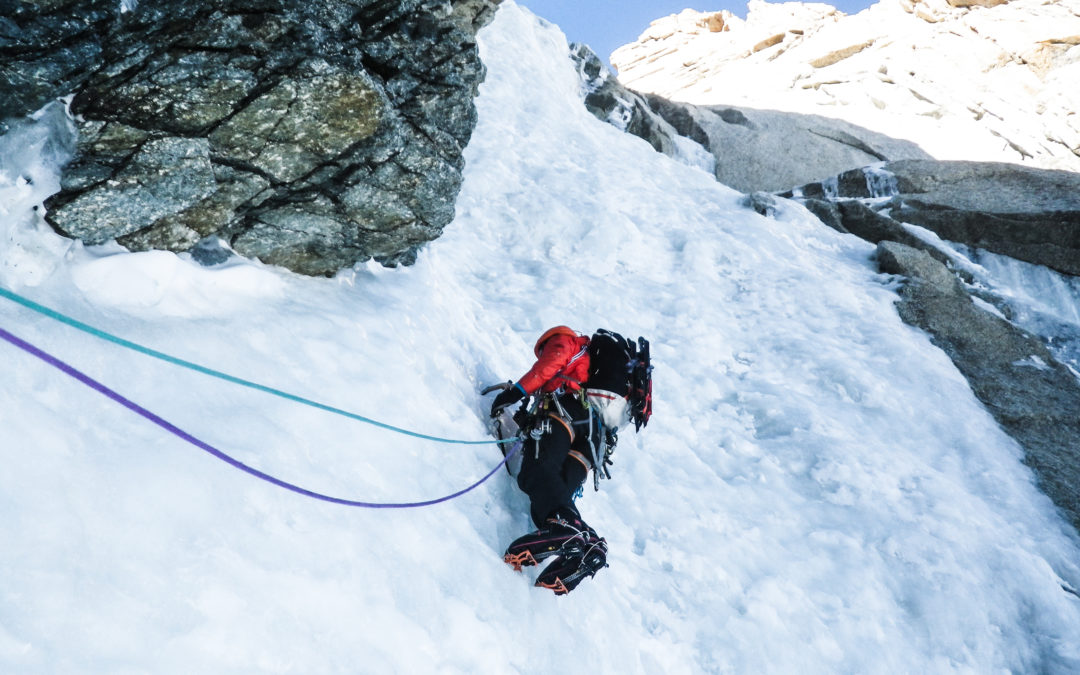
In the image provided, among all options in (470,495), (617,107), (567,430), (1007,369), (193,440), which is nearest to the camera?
(193,440)

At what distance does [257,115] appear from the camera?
4.18 metres

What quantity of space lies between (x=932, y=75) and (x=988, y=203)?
18.9m

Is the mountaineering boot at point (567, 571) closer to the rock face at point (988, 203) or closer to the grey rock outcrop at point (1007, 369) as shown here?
the grey rock outcrop at point (1007, 369)

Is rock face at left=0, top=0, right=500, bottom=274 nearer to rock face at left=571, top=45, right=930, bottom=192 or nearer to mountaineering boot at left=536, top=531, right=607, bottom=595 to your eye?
mountaineering boot at left=536, top=531, right=607, bottom=595

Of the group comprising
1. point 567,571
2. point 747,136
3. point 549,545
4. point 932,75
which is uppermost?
point 932,75

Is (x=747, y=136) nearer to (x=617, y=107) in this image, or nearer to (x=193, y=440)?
(x=617, y=107)

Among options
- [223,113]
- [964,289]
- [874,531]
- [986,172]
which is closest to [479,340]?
[223,113]

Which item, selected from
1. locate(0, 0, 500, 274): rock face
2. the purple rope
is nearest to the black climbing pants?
the purple rope

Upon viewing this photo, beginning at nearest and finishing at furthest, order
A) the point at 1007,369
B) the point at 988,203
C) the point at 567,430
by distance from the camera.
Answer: the point at 567,430
the point at 1007,369
the point at 988,203

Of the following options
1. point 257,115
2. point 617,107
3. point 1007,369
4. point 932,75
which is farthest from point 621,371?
point 932,75

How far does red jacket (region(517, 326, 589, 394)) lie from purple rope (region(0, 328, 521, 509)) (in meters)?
0.70

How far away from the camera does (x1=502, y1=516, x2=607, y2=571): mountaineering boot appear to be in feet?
12.3

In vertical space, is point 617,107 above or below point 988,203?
above

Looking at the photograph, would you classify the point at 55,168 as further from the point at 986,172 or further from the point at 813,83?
the point at 813,83
